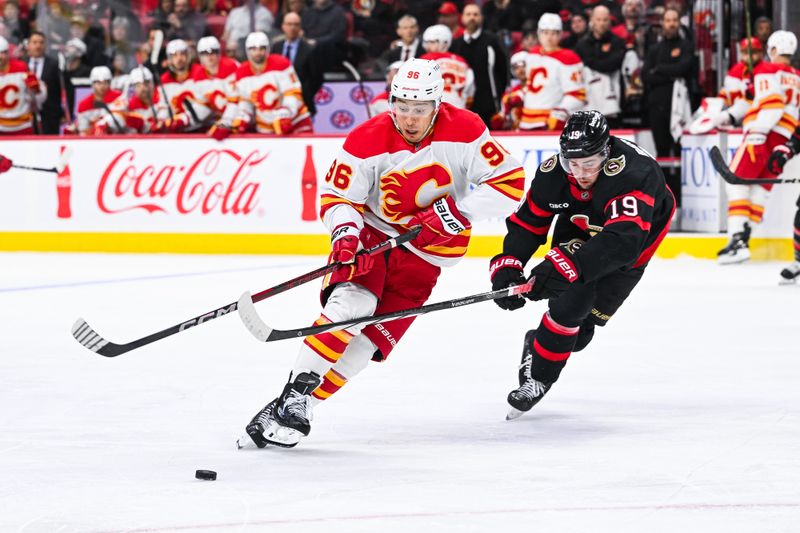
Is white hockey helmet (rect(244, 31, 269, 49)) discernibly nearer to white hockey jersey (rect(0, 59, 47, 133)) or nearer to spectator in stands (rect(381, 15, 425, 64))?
spectator in stands (rect(381, 15, 425, 64))

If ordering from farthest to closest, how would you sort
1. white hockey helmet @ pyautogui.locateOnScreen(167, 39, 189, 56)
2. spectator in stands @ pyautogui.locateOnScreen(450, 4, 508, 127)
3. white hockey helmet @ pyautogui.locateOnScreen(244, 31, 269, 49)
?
white hockey helmet @ pyautogui.locateOnScreen(167, 39, 189, 56), white hockey helmet @ pyautogui.locateOnScreen(244, 31, 269, 49), spectator in stands @ pyautogui.locateOnScreen(450, 4, 508, 127)

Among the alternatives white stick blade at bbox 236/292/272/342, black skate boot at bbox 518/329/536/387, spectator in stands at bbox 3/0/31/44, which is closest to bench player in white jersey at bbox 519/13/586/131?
spectator in stands at bbox 3/0/31/44

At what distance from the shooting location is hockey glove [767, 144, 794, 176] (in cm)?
854

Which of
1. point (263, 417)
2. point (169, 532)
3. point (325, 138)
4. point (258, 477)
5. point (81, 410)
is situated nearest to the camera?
point (169, 532)

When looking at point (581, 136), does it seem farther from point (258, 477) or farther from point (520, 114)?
point (520, 114)

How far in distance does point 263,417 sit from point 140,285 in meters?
4.32

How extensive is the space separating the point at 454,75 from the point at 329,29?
1396mm

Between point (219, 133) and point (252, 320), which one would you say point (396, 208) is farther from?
point (219, 133)

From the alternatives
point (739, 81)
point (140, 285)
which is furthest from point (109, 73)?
point (739, 81)

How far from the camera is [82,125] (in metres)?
10.7

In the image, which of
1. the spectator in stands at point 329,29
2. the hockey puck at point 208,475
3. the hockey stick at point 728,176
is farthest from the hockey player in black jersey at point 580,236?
the spectator in stands at point 329,29

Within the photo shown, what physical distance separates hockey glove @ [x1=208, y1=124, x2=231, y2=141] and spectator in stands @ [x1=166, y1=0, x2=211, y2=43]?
159 centimetres

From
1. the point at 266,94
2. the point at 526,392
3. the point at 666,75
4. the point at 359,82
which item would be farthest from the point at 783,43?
the point at 526,392

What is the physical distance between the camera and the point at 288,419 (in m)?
3.77
